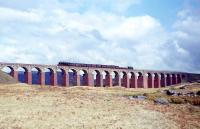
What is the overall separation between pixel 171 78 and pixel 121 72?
34.7 metres

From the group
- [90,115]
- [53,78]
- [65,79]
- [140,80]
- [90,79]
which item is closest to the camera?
[90,115]

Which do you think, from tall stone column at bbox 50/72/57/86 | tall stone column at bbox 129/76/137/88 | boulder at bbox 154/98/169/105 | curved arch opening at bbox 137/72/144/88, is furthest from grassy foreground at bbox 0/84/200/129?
curved arch opening at bbox 137/72/144/88

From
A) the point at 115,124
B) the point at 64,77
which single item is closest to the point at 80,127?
the point at 115,124

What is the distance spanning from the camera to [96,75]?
354 ft

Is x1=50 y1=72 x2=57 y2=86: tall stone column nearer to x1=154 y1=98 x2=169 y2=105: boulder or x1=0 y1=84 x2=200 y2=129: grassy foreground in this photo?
x1=154 y1=98 x2=169 y2=105: boulder

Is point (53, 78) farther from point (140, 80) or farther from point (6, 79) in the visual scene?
point (140, 80)

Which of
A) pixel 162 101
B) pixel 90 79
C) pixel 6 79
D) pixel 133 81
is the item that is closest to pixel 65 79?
pixel 90 79

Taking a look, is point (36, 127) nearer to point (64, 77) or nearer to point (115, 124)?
point (115, 124)

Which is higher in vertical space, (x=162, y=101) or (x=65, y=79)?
(x=65, y=79)

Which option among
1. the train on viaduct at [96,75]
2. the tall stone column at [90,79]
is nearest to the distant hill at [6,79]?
the train on viaduct at [96,75]

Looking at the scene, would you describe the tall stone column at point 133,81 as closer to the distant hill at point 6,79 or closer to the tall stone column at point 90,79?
the tall stone column at point 90,79

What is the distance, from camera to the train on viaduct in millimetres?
87938

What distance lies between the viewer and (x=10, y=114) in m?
29.6

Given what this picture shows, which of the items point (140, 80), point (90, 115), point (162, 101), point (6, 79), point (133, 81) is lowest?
point (90, 115)
